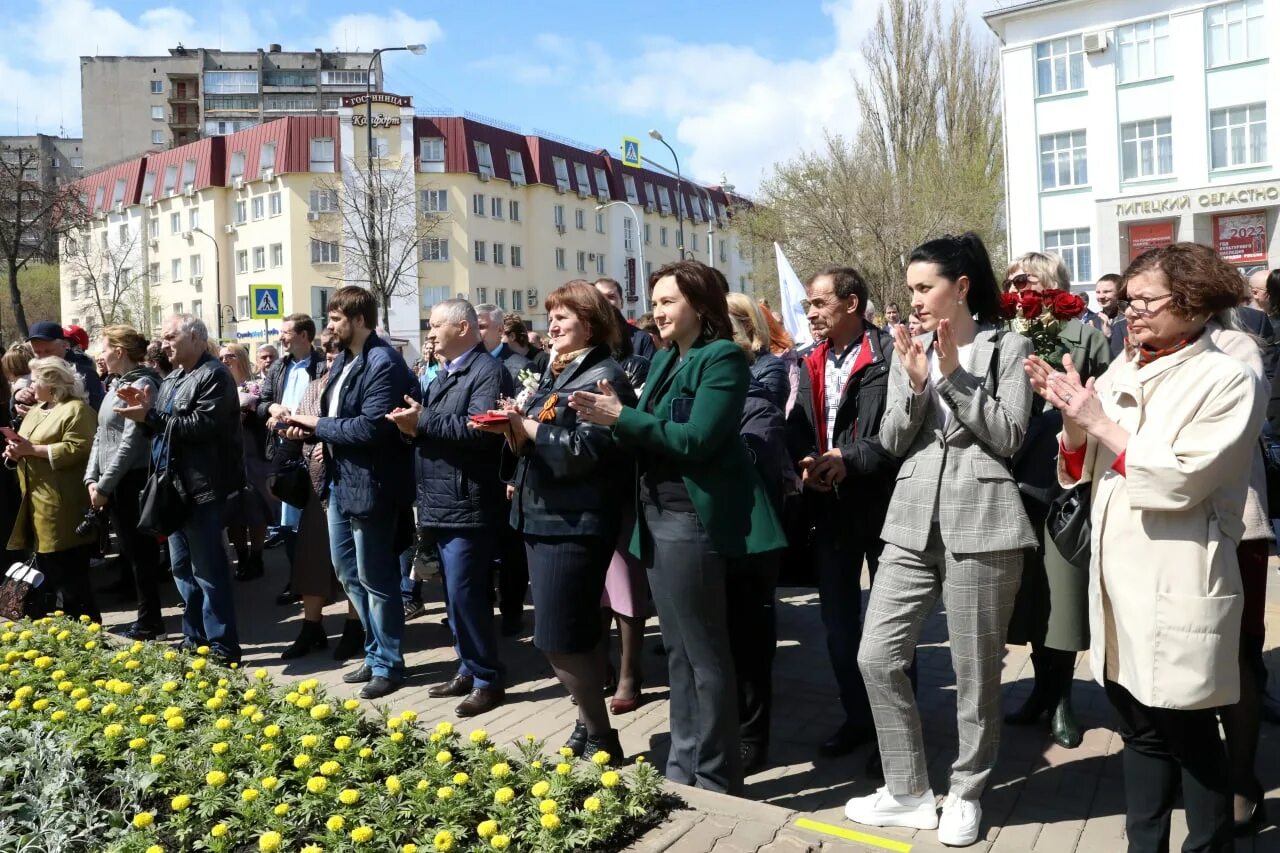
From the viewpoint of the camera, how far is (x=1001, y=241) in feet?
120

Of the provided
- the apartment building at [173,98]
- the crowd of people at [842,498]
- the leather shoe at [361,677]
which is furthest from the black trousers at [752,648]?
the apartment building at [173,98]

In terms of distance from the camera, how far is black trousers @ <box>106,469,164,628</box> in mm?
7207

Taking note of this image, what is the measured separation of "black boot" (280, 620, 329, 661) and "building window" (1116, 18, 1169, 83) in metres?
33.0

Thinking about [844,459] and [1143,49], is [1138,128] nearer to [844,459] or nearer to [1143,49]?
[1143,49]

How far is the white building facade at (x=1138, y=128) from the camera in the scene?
30.7 meters

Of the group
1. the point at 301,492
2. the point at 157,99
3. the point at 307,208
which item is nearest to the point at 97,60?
the point at 157,99

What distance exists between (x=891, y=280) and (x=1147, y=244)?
24.8ft

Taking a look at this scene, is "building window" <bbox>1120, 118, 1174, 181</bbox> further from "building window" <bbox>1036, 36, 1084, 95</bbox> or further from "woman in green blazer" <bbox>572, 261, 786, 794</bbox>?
"woman in green blazer" <bbox>572, 261, 786, 794</bbox>

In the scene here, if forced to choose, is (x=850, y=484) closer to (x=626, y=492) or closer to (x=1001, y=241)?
(x=626, y=492)

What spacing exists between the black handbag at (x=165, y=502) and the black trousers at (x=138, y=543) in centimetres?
109

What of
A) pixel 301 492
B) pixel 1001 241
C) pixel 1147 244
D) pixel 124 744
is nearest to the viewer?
pixel 124 744

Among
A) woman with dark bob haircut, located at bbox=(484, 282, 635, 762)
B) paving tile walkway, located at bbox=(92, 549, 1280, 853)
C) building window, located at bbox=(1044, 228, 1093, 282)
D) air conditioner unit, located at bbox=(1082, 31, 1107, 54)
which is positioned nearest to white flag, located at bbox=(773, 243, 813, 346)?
paving tile walkway, located at bbox=(92, 549, 1280, 853)

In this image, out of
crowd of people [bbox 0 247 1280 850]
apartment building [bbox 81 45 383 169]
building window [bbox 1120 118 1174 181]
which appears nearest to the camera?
crowd of people [bbox 0 247 1280 850]

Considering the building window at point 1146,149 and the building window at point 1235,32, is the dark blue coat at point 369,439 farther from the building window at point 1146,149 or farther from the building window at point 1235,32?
the building window at point 1235,32
